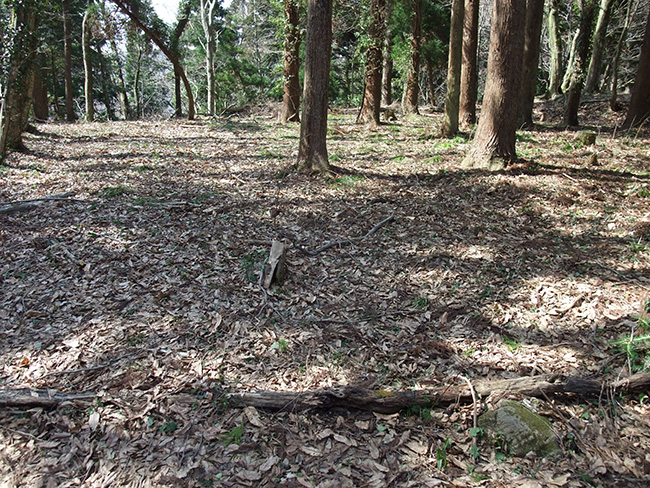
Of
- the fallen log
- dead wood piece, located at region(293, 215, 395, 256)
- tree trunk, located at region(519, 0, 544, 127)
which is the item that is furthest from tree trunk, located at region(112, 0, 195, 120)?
the fallen log

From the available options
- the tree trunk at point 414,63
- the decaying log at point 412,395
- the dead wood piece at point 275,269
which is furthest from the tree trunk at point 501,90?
the tree trunk at point 414,63

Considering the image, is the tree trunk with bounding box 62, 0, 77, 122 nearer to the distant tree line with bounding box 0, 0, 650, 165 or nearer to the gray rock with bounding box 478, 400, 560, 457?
the distant tree line with bounding box 0, 0, 650, 165

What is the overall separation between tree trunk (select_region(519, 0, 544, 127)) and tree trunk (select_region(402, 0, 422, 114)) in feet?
14.9

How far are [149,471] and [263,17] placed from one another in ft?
99.0

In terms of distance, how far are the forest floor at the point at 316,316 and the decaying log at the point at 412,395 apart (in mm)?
78

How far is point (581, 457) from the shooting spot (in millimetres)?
2875

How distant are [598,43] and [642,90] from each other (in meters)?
7.62

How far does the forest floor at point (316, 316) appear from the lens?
2.98m

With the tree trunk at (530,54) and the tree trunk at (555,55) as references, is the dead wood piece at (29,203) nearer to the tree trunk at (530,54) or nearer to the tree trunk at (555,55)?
the tree trunk at (530,54)

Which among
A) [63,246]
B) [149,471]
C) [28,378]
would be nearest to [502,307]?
[149,471]

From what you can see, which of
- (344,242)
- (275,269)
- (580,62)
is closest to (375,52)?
(580,62)

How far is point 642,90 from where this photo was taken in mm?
10562

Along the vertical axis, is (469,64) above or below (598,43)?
below

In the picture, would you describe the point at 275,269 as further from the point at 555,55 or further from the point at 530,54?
the point at 555,55
